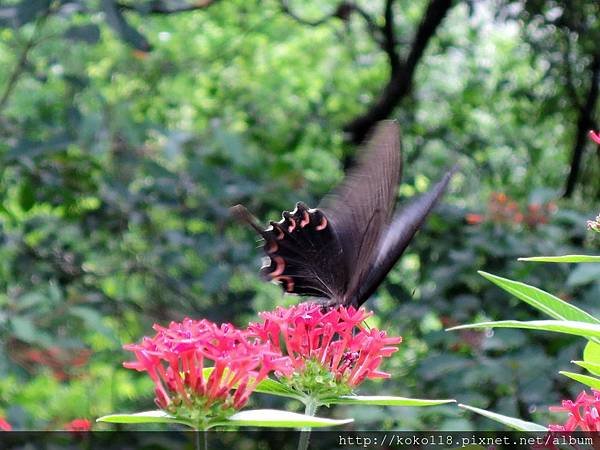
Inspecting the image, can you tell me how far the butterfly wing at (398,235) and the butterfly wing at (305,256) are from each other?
9 centimetres

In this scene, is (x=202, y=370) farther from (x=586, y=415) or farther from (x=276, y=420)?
(x=586, y=415)

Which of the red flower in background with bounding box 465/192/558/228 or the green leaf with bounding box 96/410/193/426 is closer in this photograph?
the green leaf with bounding box 96/410/193/426

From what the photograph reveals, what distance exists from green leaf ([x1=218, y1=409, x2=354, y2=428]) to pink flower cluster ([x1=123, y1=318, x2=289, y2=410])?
0.02m

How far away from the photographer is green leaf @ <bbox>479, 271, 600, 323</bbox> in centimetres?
111

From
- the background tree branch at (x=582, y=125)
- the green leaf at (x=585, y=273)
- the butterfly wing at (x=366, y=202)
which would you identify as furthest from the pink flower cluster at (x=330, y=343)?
the background tree branch at (x=582, y=125)

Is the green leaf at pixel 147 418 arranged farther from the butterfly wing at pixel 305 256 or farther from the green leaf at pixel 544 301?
the butterfly wing at pixel 305 256

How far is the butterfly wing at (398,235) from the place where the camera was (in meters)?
1.47

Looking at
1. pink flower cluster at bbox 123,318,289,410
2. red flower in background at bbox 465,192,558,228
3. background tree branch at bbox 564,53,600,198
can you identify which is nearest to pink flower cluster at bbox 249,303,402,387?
pink flower cluster at bbox 123,318,289,410

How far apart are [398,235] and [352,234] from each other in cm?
16

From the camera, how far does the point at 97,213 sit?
143 inches

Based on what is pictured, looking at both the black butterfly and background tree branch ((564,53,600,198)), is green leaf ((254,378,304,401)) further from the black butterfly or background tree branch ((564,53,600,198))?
background tree branch ((564,53,600,198))

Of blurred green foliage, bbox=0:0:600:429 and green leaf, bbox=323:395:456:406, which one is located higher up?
green leaf, bbox=323:395:456:406

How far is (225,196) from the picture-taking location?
Result: 11.6ft

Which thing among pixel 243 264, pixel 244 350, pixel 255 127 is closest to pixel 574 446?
pixel 244 350
